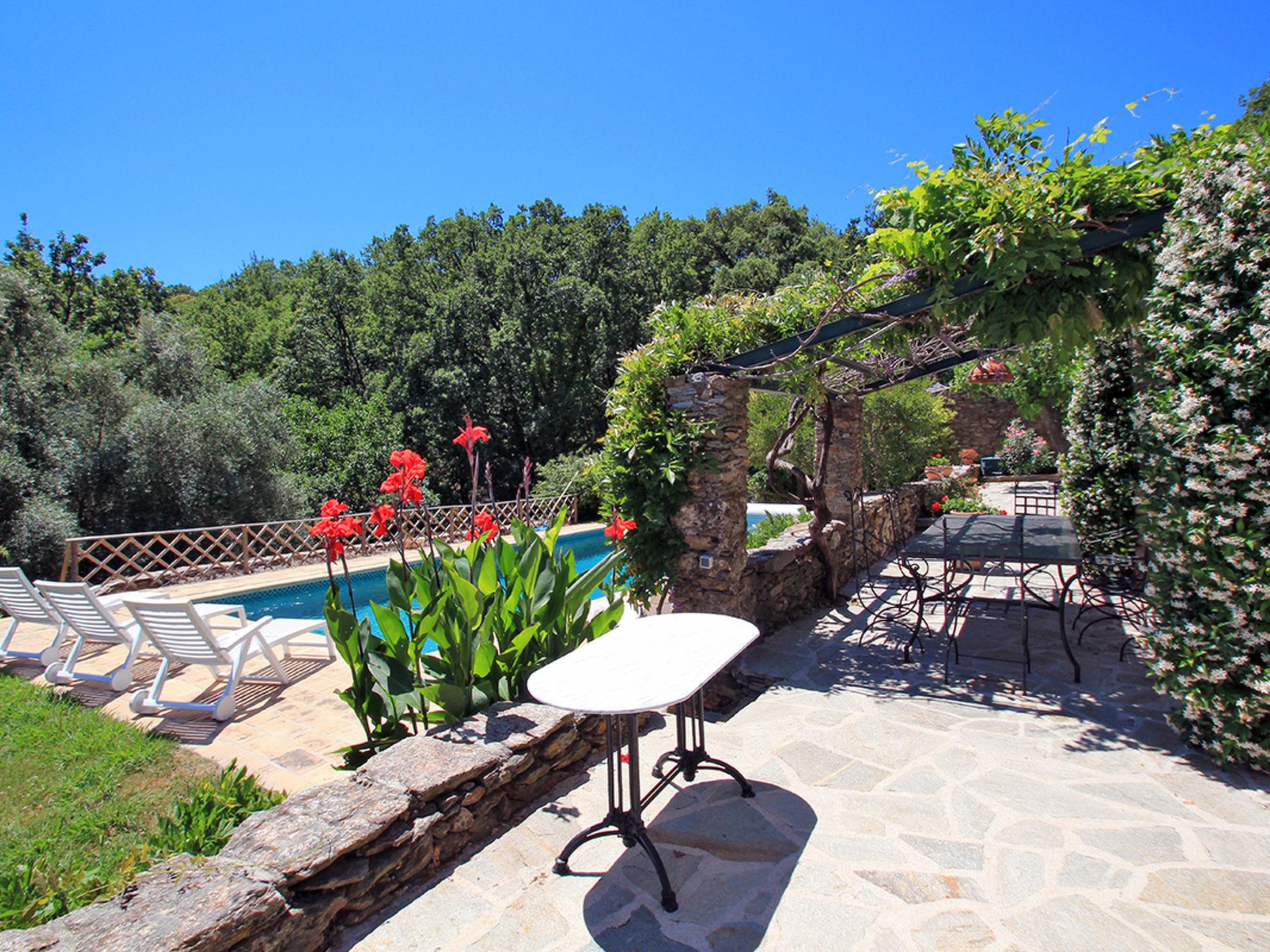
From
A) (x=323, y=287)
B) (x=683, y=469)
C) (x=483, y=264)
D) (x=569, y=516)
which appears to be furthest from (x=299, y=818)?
(x=323, y=287)

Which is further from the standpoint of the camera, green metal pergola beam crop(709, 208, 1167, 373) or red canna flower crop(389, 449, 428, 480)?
green metal pergola beam crop(709, 208, 1167, 373)

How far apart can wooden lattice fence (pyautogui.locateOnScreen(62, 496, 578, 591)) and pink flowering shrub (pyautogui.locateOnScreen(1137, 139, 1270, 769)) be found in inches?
251

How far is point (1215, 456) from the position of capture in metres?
2.49

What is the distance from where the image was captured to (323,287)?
20.6 metres

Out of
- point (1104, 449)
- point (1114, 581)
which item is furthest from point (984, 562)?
point (1114, 581)

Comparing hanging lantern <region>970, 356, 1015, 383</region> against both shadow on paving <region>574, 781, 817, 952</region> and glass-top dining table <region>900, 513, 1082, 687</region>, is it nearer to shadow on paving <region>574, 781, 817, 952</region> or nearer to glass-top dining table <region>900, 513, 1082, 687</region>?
glass-top dining table <region>900, 513, 1082, 687</region>

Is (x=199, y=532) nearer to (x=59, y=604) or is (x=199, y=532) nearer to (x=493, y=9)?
(x=59, y=604)

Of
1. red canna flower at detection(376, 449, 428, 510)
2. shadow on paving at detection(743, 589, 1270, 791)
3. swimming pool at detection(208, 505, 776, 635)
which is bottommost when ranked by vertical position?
swimming pool at detection(208, 505, 776, 635)

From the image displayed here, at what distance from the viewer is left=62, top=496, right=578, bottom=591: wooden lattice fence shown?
851 centimetres

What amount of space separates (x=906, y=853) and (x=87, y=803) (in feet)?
11.3

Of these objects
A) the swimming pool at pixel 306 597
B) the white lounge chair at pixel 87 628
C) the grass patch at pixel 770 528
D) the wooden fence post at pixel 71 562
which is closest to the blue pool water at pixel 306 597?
the swimming pool at pixel 306 597

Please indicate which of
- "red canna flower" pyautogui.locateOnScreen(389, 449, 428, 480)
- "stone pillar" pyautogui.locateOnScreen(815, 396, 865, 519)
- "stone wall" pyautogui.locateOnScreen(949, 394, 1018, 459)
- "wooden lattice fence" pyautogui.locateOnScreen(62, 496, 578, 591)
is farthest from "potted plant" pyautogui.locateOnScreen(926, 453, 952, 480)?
"red canna flower" pyautogui.locateOnScreen(389, 449, 428, 480)

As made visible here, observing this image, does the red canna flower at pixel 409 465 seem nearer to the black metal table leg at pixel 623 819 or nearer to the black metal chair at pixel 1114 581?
the black metal table leg at pixel 623 819

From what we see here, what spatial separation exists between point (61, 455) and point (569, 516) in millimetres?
9486
